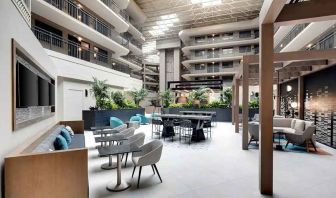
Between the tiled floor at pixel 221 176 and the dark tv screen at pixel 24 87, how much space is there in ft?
6.02

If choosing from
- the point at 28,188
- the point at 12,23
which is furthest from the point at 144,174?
the point at 12,23

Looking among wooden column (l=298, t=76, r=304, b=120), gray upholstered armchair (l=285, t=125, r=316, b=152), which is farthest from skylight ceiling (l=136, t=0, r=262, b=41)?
gray upholstered armchair (l=285, t=125, r=316, b=152)

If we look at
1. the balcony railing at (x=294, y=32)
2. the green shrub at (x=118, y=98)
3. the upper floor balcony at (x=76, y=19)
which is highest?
the upper floor balcony at (x=76, y=19)

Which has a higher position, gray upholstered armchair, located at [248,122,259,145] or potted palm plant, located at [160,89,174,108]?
potted palm plant, located at [160,89,174,108]

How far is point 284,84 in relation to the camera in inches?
514

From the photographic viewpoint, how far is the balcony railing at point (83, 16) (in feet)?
39.3

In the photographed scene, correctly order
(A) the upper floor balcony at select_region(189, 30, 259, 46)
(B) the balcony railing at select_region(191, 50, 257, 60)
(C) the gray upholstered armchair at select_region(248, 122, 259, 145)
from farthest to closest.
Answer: (B) the balcony railing at select_region(191, 50, 257, 60)
(A) the upper floor balcony at select_region(189, 30, 259, 46)
(C) the gray upholstered armchair at select_region(248, 122, 259, 145)

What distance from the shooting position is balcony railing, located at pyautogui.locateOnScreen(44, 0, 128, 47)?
11977 millimetres

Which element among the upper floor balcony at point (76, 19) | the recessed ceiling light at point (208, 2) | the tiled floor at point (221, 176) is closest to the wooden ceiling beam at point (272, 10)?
the tiled floor at point (221, 176)

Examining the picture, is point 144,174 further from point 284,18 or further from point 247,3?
point 247,3

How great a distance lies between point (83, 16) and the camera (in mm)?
13734

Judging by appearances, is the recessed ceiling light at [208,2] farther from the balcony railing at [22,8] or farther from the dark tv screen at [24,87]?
the dark tv screen at [24,87]

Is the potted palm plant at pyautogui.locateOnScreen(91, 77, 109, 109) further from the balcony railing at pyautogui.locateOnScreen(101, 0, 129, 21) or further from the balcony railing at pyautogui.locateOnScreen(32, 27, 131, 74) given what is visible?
the balcony railing at pyautogui.locateOnScreen(101, 0, 129, 21)

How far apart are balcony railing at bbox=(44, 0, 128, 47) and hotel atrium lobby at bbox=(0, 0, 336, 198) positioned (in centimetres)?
10
